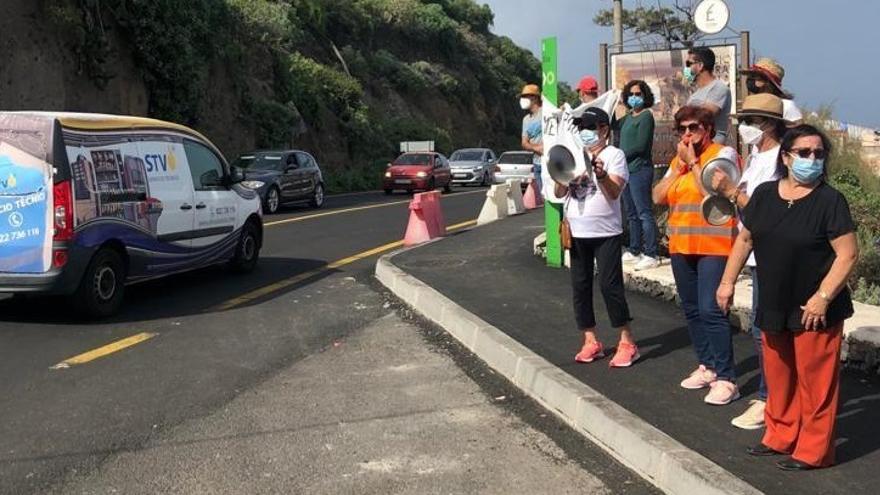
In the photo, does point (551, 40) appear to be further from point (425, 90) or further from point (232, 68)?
point (425, 90)

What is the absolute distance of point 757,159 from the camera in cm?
451

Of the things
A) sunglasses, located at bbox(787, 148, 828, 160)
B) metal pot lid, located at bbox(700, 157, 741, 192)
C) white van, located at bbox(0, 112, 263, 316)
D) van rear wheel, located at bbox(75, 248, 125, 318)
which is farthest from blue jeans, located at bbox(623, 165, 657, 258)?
van rear wheel, located at bbox(75, 248, 125, 318)

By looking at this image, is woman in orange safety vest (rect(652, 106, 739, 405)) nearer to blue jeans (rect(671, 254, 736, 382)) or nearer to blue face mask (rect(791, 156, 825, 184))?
blue jeans (rect(671, 254, 736, 382))

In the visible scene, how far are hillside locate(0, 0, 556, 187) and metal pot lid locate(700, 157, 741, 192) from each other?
19.0 m

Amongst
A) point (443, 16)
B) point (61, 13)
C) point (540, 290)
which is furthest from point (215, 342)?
point (443, 16)

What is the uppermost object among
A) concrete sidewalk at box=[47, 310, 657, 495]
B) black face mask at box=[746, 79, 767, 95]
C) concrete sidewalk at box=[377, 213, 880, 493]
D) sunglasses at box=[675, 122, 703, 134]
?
black face mask at box=[746, 79, 767, 95]

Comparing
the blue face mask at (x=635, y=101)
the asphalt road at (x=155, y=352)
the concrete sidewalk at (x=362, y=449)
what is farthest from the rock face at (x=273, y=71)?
the concrete sidewalk at (x=362, y=449)

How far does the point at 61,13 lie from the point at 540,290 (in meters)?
17.3

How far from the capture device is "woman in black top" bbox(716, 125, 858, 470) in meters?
3.78

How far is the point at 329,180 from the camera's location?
3269 cm

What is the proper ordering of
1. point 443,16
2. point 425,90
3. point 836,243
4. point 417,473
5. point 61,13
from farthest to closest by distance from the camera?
point 443,16, point 425,90, point 61,13, point 417,473, point 836,243

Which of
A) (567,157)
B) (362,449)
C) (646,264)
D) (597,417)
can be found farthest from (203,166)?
(597,417)

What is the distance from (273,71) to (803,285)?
32892mm

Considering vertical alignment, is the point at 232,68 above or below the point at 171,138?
above
